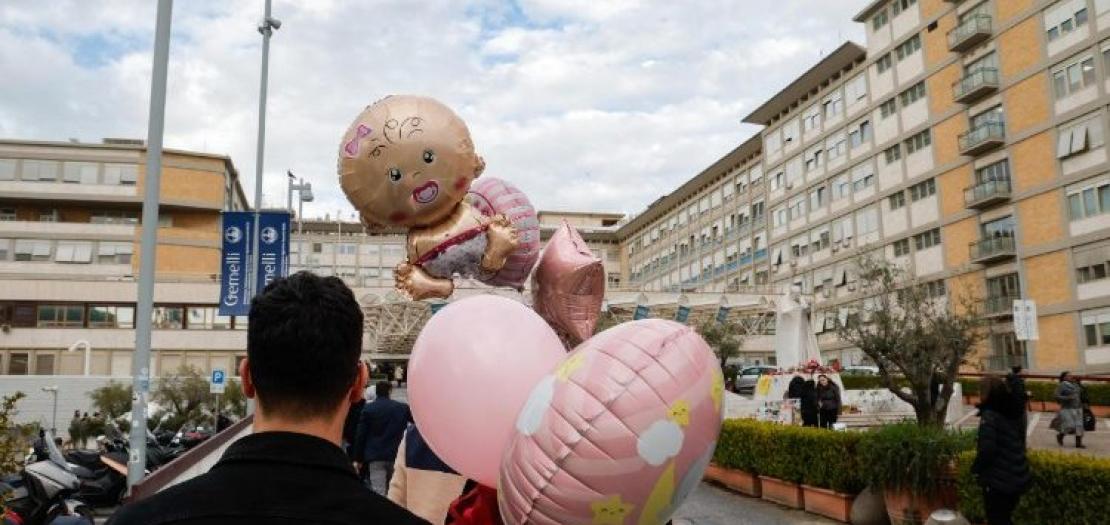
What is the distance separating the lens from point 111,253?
2314 inches

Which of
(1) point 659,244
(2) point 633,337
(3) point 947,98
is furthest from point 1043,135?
(1) point 659,244

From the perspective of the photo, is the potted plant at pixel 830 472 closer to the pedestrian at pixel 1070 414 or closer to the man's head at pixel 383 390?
the man's head at pixel 383 390

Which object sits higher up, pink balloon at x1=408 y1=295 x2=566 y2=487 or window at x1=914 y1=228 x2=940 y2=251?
window at x1=914 y1=228 x2=940 y2=251

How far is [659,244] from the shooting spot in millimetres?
82500

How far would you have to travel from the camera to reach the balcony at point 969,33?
132 ft

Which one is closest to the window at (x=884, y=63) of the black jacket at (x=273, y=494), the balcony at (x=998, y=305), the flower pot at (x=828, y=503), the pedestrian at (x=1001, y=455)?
the balcony at (x=998, y=305)

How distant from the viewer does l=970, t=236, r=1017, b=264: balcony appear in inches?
1548

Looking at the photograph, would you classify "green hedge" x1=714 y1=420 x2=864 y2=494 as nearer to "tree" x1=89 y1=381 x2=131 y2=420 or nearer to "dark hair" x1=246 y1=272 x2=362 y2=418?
"dark hair" x1=246 y1=272 x2=362 y2=418

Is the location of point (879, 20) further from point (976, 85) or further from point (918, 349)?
point (918, 349)

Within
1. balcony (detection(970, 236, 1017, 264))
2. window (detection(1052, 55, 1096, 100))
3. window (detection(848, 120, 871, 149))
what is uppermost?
window (detection(848, 120, 871, 149))

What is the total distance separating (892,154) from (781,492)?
4062 centimetres

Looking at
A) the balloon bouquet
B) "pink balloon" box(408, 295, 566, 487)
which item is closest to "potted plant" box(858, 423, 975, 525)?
the balloon bouquet

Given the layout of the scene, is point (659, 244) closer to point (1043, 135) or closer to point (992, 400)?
point (1043, 135)

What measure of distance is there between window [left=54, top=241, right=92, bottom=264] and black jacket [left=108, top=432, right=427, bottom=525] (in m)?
64.5
